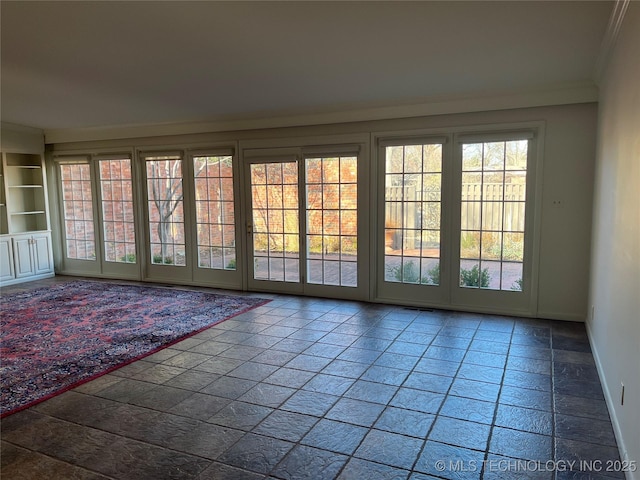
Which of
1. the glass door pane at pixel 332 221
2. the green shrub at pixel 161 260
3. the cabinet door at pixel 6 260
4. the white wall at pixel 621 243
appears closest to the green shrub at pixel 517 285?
the white wall at pixel 621 243

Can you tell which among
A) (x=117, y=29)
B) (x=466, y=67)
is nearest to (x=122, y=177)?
(x=117, y=29)

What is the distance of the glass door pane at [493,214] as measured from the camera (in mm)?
5070

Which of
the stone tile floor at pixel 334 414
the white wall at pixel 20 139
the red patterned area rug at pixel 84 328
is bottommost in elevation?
the stone tile floor at pixel 334 414

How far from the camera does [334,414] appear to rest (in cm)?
293

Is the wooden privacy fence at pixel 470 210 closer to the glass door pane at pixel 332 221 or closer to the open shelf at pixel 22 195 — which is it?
the glass door pane at pixel 332 221

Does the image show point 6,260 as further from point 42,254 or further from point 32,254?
point 42,254

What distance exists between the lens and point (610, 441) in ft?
8.37

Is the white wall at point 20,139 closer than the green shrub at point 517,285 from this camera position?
No

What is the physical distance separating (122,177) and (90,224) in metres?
1.18

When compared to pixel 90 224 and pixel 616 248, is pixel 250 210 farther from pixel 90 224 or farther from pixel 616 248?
pixel 616 248

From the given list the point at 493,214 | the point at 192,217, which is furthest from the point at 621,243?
the point at 192,217

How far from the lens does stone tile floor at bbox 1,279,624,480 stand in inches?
94.3

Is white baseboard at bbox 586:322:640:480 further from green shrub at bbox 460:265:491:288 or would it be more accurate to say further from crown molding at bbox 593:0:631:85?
crown molding at bbox 593:0:631:85

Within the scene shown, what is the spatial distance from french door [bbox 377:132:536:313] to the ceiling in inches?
26.4
